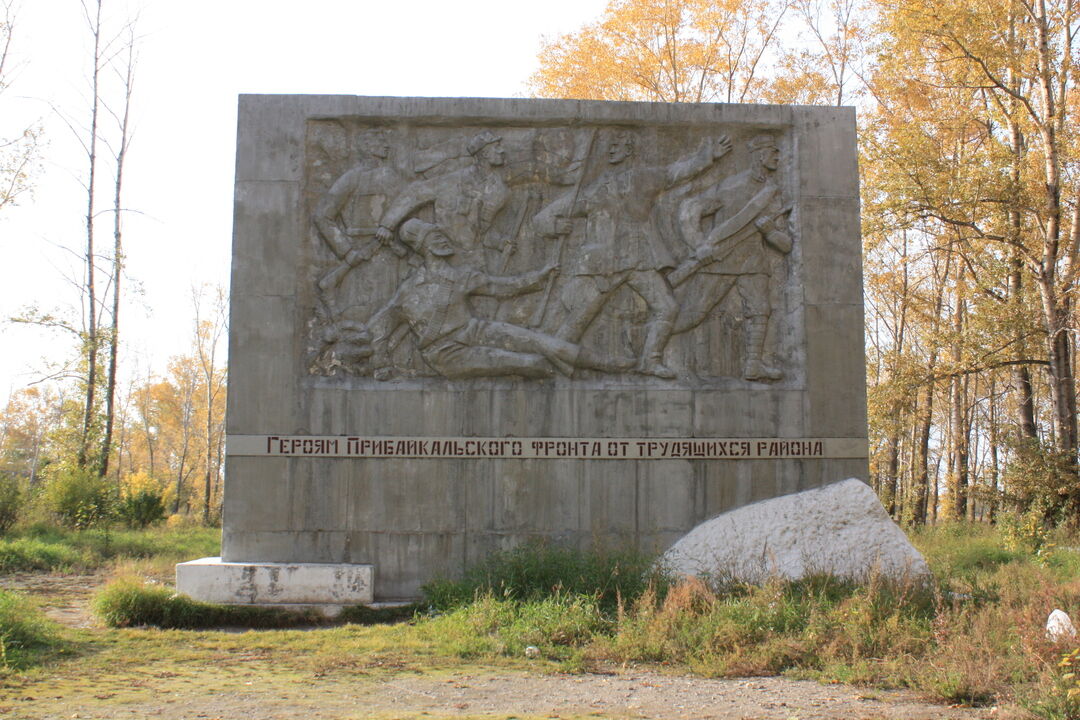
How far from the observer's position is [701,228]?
37.9ft

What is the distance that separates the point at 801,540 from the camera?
10664mm

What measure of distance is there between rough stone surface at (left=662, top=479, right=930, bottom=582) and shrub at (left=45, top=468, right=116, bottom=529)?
489 inches

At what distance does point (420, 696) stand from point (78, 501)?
1407cm

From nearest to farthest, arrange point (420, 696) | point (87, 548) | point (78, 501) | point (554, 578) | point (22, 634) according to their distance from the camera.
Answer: point (420, 696)
point (22, 634)
point (554, 578)
point (87, 548)
point (78, 501)

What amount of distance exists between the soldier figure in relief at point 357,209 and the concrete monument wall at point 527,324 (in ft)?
0.08

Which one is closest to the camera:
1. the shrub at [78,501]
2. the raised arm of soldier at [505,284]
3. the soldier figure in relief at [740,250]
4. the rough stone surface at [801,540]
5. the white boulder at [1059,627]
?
the white boulder at [1059,627]

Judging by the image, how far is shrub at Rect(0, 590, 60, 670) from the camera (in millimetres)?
7816

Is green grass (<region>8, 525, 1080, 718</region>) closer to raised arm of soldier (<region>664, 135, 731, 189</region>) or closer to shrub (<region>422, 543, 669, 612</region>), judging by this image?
shrub (<region>422, 543, 669, 612</region>)

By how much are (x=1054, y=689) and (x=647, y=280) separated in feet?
20.7

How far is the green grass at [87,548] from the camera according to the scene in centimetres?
1411

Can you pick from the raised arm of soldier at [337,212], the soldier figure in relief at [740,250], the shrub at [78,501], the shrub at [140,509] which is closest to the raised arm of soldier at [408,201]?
the raised arm of soldier at [337,212]

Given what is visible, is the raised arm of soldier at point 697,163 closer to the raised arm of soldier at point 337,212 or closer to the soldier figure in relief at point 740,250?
the soldier figure in relief at point 740,250

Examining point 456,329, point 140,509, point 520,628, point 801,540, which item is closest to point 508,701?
point 520,628

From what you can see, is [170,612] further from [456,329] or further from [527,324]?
Result: [527,324]
